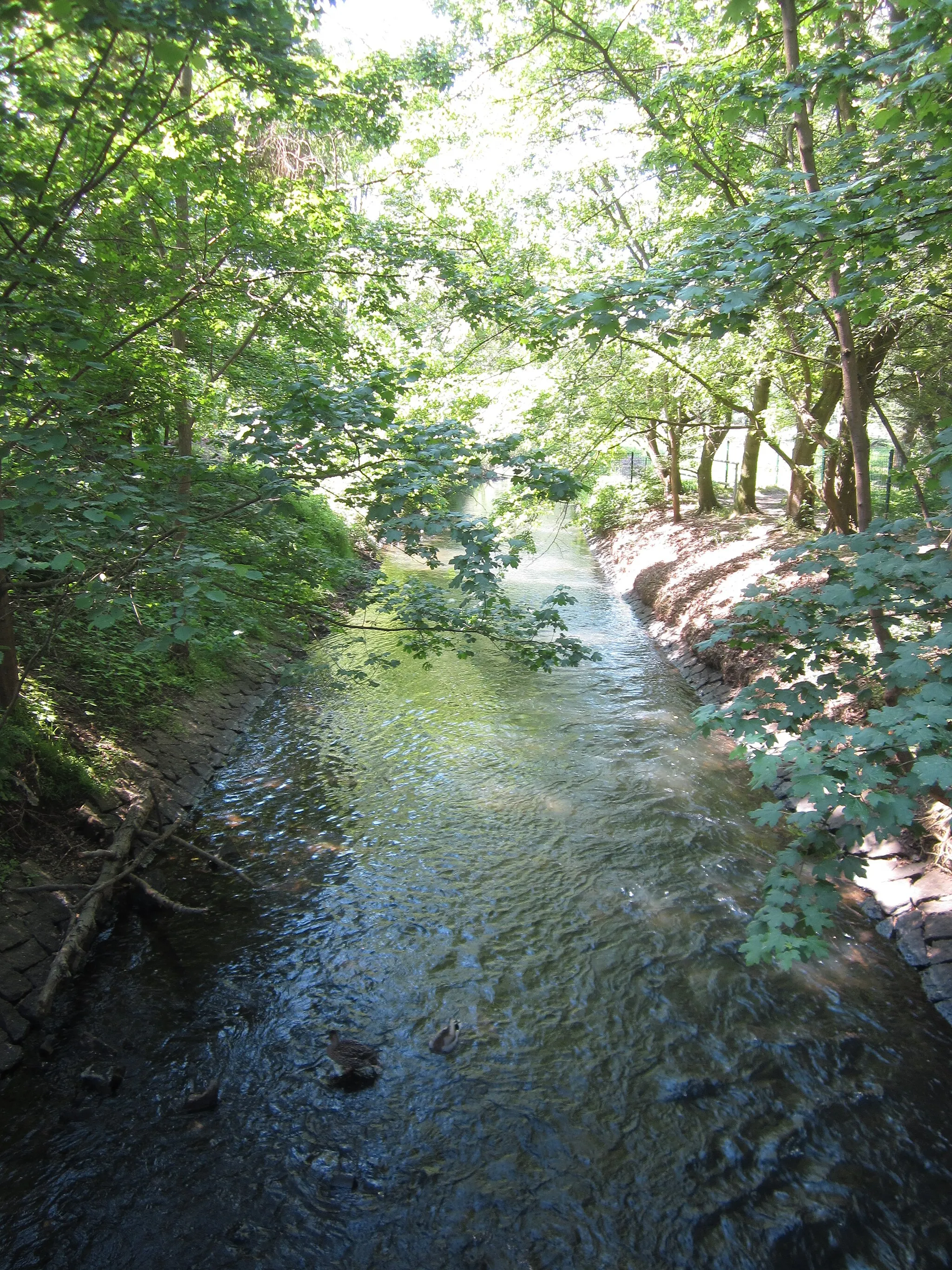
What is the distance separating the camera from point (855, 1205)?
3.97m

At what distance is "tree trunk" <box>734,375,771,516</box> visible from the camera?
15943 millimetres

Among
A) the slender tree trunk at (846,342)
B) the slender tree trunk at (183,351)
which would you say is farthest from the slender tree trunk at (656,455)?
the slender tree trunk at (183,351)

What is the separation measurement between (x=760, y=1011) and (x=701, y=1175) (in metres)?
1.45

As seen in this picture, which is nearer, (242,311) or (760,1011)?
(760,1011)

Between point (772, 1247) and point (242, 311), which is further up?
point (242, 311)

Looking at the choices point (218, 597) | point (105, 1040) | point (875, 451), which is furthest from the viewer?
point (875, 451)

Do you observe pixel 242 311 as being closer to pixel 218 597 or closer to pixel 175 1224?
pixel 218 597

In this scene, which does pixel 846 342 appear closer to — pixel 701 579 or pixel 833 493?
pixel 833 493

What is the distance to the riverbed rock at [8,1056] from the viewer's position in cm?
452

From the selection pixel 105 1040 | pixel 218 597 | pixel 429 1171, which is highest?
pixel 218 597

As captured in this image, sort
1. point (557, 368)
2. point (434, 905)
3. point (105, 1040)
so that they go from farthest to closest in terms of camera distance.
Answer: point (557, 368)
point (434, 905)
point (105, 1040)

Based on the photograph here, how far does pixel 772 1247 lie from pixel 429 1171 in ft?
6.12

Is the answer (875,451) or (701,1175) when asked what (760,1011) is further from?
(875,451)

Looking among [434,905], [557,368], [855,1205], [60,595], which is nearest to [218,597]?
[60,595]
